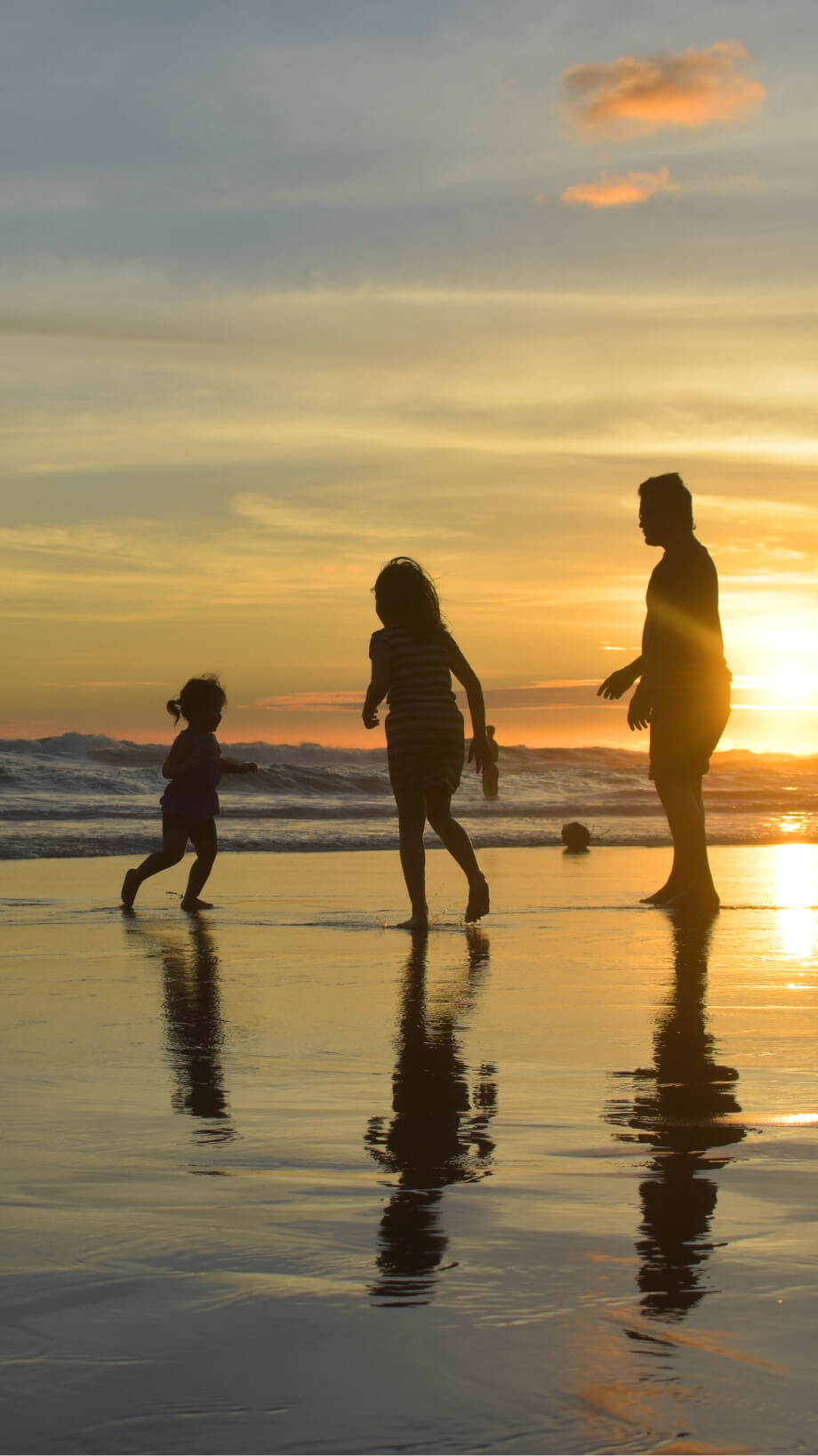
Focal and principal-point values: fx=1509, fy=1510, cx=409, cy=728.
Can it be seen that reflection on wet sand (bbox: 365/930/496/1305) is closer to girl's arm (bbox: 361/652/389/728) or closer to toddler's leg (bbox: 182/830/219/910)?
girl's arm (bbox: 361/652/389/728)

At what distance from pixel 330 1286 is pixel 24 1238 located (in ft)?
1.65

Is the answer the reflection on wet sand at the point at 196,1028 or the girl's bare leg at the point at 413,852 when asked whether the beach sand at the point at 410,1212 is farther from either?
the girl's bare leg at the point at 413,852

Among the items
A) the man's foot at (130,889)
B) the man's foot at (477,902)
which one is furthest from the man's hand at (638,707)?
the man's foot at (130,889)

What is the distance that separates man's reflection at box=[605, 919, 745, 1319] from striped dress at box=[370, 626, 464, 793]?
278 centimetres

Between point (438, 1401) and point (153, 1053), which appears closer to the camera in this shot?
point (438, 1401)

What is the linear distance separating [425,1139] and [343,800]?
23.2 metres

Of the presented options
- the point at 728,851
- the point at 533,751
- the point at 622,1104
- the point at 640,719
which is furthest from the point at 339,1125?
the point at 533,751

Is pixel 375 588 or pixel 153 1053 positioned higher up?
pixel 375 588

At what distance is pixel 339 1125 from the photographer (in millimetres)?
3008

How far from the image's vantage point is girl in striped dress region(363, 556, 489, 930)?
731 cm

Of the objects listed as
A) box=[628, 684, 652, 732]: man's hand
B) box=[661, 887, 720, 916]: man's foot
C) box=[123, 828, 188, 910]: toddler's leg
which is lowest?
box=[661, 887, 720, 916]: man's foot

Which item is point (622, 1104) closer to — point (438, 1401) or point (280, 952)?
point (438, 1401)

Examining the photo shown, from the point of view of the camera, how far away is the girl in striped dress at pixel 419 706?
7312 millimetres

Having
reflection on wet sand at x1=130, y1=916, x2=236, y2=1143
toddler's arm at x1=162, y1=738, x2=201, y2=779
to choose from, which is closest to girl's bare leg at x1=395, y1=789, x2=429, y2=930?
reflection on wet sand at x1=130, y1=916, x2=236, y2=1143
